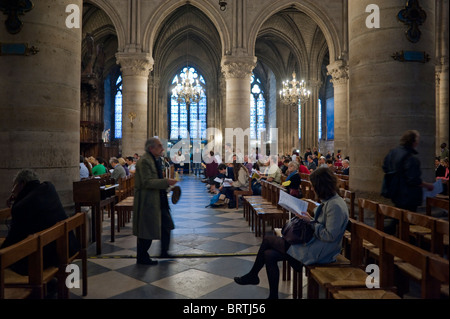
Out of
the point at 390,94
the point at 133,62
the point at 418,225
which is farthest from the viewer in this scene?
the point at 133,62

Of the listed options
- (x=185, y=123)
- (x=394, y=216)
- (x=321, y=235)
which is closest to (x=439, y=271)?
(x=321, y=235)

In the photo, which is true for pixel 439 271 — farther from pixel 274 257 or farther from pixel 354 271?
pixel 274 257

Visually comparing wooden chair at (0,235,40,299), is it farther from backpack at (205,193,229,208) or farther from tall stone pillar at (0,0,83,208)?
backpack at (205,193,229,208)

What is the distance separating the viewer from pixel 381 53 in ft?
17.2

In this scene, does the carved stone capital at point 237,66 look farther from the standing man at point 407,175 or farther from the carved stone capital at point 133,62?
the standing man at point 407,175

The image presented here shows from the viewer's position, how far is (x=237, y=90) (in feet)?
50.5

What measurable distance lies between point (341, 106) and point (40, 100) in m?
13.4

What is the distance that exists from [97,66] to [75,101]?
47.6 feet

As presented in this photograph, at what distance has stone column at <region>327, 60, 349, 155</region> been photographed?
15.6 meters

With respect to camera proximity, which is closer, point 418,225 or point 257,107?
point 418,225

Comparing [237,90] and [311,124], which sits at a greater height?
[237,90]

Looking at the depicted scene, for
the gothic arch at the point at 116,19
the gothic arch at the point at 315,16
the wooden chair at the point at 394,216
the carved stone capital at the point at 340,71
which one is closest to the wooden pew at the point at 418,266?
the wooden chair at the point at 394,216

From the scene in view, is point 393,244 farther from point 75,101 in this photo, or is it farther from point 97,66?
point 97,66

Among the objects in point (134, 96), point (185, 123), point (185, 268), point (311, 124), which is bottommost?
point (185, 268)
